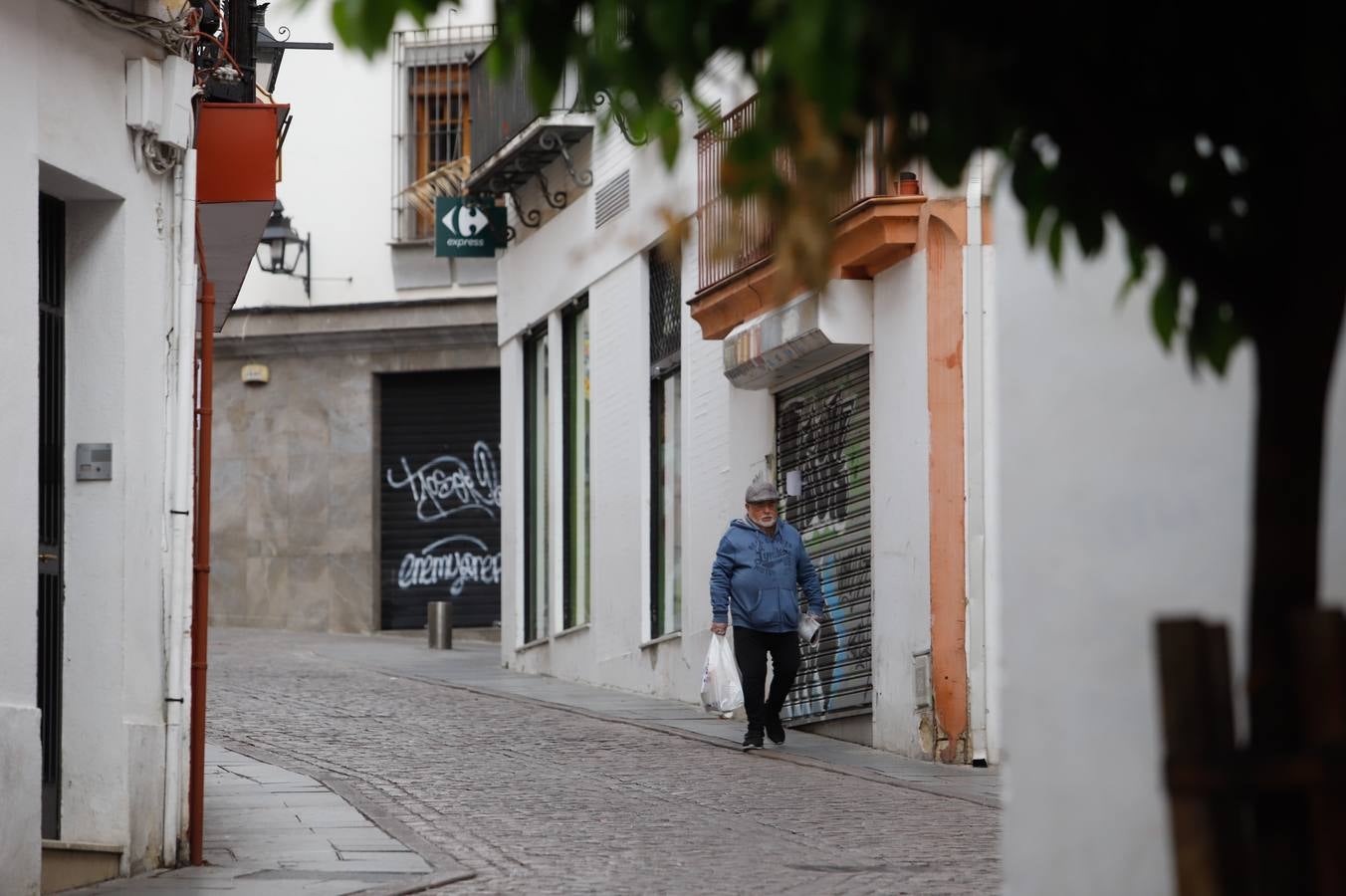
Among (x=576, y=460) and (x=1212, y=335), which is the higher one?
(x=576, y=460)

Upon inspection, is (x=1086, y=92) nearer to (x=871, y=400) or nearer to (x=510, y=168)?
(x=871, y=400)

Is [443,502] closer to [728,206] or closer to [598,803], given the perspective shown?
[728,206]

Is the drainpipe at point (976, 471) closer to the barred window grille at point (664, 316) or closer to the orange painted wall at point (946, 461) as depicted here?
the orange painted wall at point (946, 461)

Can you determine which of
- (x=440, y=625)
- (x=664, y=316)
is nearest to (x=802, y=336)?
(x=664, y=316)

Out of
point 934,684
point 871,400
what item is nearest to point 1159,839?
point 934,684

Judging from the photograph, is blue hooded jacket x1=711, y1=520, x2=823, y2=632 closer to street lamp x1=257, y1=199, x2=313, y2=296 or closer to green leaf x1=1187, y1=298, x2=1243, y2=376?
green leaf x1=1187, y1=298, x2=1243, y2=376

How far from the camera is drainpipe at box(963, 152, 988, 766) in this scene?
15539 mm

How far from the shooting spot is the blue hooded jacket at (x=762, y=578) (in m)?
16.2

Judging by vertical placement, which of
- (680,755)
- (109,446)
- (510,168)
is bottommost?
(680,755)

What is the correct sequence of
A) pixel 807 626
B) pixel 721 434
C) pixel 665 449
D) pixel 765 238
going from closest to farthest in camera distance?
1. pixel 807 626
2. pixel 765 238
3. pixel 721 434
4. pixel 665 449

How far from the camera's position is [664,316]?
860 inches

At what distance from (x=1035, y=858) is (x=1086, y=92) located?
2.94m

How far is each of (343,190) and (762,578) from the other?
58.8ft

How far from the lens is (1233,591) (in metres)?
6.14
